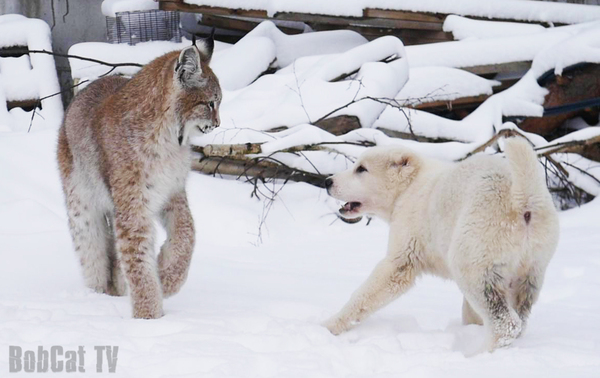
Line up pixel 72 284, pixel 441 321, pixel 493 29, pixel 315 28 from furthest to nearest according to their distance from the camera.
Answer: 1. pixel 315 28
2. pixel 493 29
3. pixel 72 284
4. pixel 441 321

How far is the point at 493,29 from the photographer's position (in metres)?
11.9

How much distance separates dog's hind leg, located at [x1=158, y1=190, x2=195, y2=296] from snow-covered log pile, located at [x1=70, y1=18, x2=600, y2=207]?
2901 millimetres

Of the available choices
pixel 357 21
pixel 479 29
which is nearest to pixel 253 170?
pixel 357 21

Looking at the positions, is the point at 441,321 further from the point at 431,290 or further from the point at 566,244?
the point at 566,244

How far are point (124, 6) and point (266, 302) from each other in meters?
7.29

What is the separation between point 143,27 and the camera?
12219 millimetres

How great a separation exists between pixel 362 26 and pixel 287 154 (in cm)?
368

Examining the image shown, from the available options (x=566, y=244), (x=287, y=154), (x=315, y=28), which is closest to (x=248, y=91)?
(x=287, y=154)

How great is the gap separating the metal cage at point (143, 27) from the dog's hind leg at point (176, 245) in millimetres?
6576

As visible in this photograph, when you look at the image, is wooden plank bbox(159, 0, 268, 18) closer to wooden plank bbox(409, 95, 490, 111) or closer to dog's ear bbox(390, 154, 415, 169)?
wooden plank bbox(409, 95, 490, 111)

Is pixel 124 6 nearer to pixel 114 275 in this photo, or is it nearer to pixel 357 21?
pixel 357 21

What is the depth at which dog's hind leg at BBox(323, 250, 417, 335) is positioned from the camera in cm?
529

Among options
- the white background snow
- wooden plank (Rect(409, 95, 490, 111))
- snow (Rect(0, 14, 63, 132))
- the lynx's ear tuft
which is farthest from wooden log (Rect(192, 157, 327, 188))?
the lynx's ear tuft

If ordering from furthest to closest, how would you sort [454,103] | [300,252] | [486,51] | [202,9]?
[202,9], [486,51], [454,103], [300,252]
